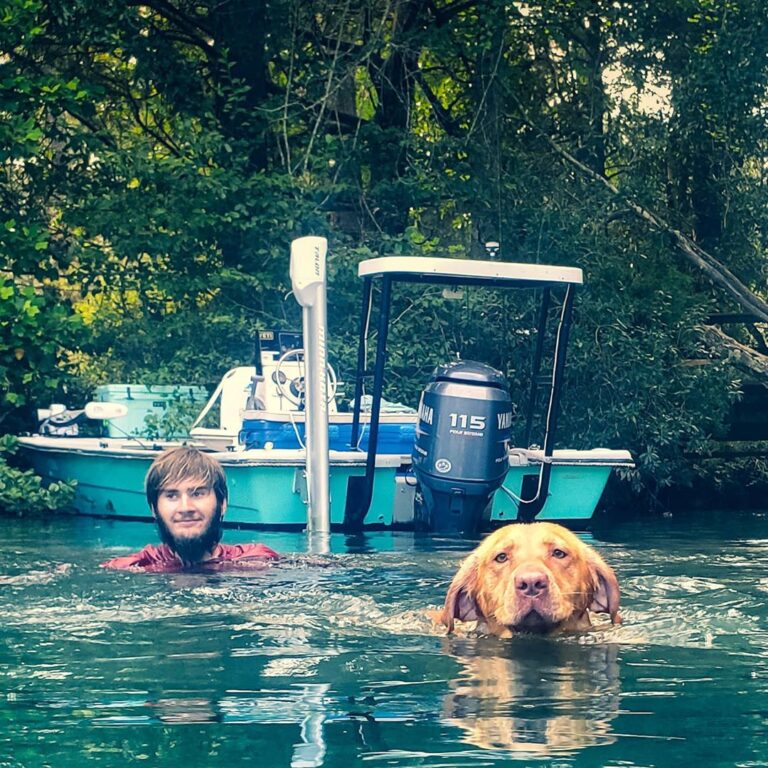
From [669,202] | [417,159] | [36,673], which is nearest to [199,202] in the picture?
[417,159]

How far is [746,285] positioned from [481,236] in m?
3.15

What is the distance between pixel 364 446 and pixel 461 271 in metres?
2.30

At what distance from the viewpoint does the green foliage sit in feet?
43.7

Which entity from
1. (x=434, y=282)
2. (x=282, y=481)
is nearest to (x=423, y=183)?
(x=434, y=282)

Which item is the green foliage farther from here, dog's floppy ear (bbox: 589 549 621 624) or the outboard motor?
dog's floppy ear (bbox: 589 549 621 624)

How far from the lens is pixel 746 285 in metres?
16.6

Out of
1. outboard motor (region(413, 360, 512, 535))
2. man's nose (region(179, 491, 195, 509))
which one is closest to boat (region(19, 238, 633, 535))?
outboard motor (region(413, 360, 512, 535))

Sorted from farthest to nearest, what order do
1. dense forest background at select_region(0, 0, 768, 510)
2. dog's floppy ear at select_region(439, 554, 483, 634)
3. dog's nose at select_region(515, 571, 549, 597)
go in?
dense forest background at select_region(0, 0, 768, 510)
dog's floppy ear at select_region(439, 554, 483, 634)
dog's nose at select_region(515, 571, 549, 597)

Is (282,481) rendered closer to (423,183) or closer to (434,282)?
(434,282)

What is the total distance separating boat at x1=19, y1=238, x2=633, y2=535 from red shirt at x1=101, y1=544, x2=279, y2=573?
245 cm

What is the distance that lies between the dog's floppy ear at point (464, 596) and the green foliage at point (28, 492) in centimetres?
805

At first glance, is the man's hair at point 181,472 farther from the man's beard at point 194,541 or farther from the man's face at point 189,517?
the man's beard at point 194,541

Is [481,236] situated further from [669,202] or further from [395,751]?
[395,751]

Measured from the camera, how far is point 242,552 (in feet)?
27.2
